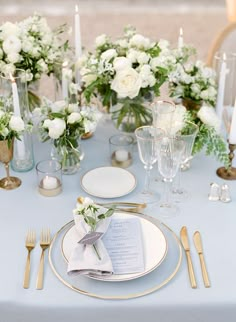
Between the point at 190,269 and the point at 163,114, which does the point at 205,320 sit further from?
the point at 163,114

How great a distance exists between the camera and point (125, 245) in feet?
4.05

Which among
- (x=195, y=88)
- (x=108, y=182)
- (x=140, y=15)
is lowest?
(x=108, y=182)

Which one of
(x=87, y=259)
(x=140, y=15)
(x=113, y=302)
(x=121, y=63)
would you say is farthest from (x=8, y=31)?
(x=140, y=15)

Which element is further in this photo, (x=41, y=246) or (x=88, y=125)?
(x=88, y=125)

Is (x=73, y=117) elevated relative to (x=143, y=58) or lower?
lower

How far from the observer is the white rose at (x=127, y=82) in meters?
1.56

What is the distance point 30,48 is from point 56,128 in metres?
0.39

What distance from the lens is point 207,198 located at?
147cm

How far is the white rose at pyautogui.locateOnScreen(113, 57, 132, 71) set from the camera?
157 centimetres

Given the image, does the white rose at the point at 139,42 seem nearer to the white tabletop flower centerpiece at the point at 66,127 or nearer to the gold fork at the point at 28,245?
the white tabletop flower centerpiece at the point at 66,127

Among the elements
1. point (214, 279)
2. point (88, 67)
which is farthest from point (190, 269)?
point (88, 67)

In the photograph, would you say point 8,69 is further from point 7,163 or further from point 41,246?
point 41,246

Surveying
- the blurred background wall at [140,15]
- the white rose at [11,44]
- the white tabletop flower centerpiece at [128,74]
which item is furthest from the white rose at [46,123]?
the blurred background wall at [140,15]

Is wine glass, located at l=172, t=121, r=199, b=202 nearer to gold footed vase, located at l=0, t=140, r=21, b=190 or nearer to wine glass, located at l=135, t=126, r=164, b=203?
wine glass, located at l=135, t=126, r=164, b=203
